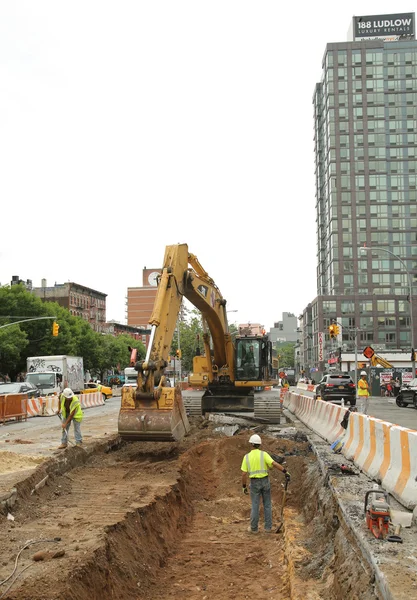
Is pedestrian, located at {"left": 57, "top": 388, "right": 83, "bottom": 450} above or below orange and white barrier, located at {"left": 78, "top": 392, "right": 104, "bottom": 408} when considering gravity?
above

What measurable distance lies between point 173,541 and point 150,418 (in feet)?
10.3

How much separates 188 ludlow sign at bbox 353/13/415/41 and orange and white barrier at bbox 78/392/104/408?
303ft

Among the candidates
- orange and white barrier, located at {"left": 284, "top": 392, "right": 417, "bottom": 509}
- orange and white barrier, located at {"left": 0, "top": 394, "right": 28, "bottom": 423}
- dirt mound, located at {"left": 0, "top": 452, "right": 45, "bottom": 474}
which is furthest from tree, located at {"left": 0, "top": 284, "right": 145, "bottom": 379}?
orange and white barrier, located at {"left": 284, "top": 392, "right": 417, "bottom": 509}

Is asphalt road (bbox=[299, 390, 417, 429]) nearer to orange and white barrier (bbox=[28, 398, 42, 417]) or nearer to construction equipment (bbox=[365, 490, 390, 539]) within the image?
construction equipment (bbox=[365, 490, 390, 539])

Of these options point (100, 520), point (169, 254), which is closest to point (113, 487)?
point (100, 520)

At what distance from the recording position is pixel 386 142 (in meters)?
111

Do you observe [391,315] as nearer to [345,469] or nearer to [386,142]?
[386,142]

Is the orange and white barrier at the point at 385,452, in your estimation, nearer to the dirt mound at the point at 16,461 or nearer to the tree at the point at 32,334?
the dirt mound at the point at 16,461

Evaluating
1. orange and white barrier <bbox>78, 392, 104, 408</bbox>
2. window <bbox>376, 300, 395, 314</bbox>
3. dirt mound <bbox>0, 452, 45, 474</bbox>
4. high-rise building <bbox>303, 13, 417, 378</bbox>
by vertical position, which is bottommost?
orange and white barrier <bbox>78, 392, 104, 408</bbox>

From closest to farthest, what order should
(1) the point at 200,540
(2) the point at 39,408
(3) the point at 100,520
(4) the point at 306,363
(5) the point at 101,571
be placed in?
(5) the point at 101,571 → (3) the point at 100,520 → (1) the point at 200,540 → (2) the point at 39,408 → (4) the point at 306,363

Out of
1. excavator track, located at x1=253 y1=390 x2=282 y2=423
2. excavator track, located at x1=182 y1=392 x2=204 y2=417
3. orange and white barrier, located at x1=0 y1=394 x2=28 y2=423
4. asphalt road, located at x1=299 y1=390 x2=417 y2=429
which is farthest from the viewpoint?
orange and white barrier, located at x1=0 y1=394 x2=28 y2=423

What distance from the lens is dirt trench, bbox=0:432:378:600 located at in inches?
265

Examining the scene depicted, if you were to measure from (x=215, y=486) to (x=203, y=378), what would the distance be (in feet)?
23.2

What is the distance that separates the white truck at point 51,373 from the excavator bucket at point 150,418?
2992 centimetres
